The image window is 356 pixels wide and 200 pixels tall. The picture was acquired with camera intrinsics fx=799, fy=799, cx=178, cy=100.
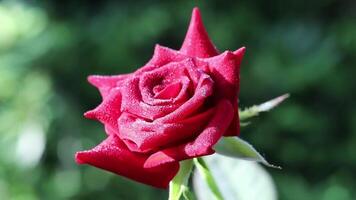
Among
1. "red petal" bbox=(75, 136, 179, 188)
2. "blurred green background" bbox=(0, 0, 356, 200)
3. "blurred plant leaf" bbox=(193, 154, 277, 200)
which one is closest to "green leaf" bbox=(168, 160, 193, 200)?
"red petal" bbox=(75, 136, 179, 188)

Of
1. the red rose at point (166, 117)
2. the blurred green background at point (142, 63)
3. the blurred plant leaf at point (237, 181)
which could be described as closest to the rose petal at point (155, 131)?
the red rose at point (166, 117)

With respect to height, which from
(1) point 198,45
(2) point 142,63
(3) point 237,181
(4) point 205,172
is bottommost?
(2) point 142,63

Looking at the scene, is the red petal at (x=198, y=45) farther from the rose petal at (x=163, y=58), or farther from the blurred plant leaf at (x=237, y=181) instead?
the blurred plant leaf at (x=237, y=181)

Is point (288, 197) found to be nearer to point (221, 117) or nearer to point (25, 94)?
point (25, 94)

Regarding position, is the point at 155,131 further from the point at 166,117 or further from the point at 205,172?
the point at 205,172

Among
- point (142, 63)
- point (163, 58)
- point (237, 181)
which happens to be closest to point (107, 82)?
point (163, 58)
